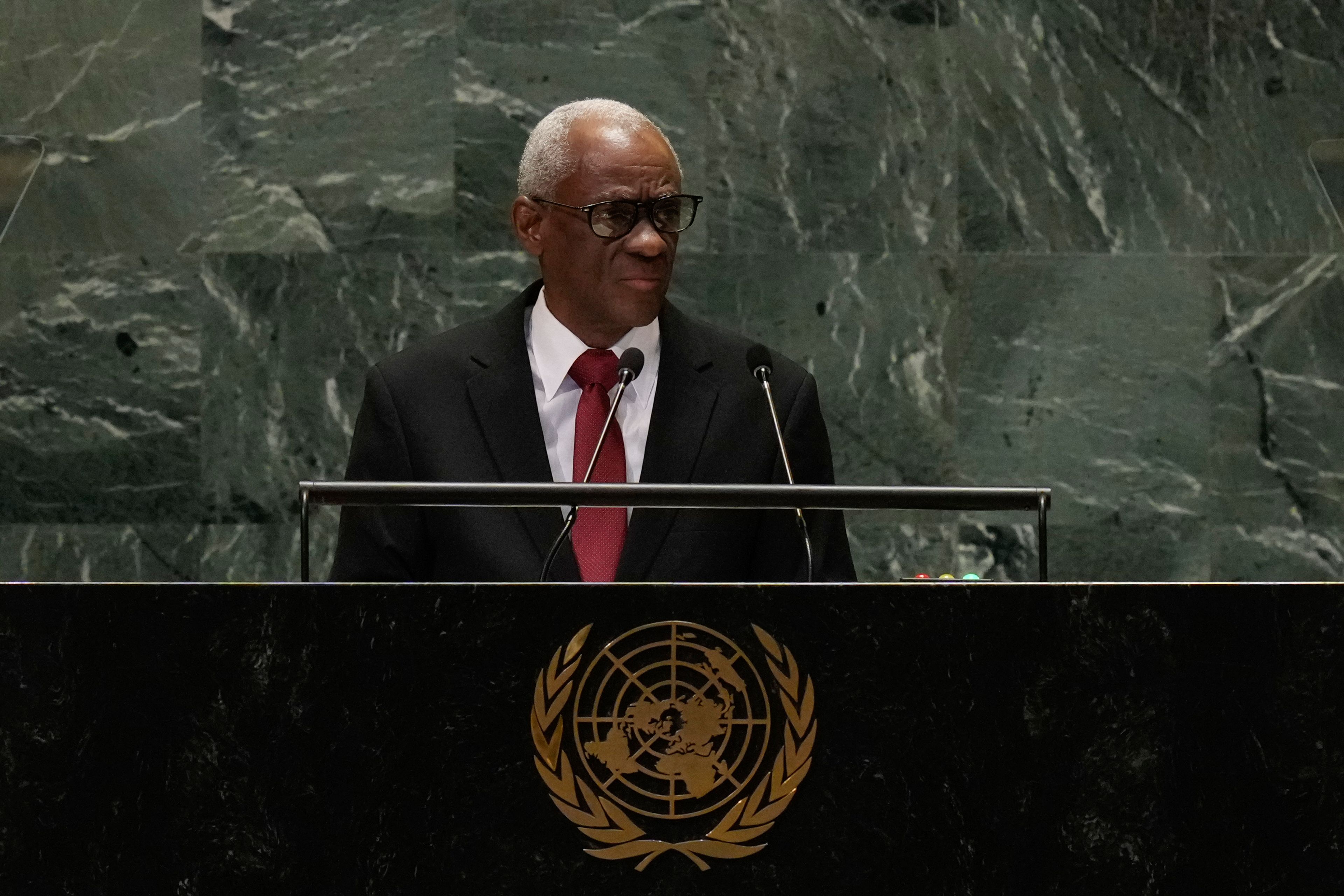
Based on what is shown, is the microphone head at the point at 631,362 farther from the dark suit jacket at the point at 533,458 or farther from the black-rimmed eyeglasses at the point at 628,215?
the black-rimmed eyeglasses at the point at 628,215

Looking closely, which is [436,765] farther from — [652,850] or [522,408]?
[522,408]

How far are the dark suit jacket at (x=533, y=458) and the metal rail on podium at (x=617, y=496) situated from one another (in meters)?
0.77

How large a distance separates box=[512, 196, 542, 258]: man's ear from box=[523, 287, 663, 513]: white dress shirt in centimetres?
15

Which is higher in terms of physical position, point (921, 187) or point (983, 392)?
point (921, 187)

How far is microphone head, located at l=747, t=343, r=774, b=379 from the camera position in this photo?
2.74 m

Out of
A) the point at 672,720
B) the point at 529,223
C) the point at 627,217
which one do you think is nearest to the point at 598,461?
the point at 627,217

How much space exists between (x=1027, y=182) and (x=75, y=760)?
3518mm

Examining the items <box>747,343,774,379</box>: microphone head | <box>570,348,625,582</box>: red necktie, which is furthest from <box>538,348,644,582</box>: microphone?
<box>570,348,625,582</box>: red necktie

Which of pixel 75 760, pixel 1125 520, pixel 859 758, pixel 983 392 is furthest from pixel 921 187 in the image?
pixel 75 760

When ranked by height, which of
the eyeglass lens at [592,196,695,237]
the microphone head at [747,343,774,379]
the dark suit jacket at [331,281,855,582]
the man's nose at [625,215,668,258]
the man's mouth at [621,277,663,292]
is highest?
the microphone head at [747,343,774,379]

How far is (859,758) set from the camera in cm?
215

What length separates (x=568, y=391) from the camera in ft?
11.0

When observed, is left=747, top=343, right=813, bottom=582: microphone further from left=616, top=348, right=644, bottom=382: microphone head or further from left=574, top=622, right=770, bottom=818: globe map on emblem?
left=574, top=622, right=770, bottom=818: globe map on emblem

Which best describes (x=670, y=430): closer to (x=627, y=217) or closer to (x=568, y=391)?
(x=568, y=391)
